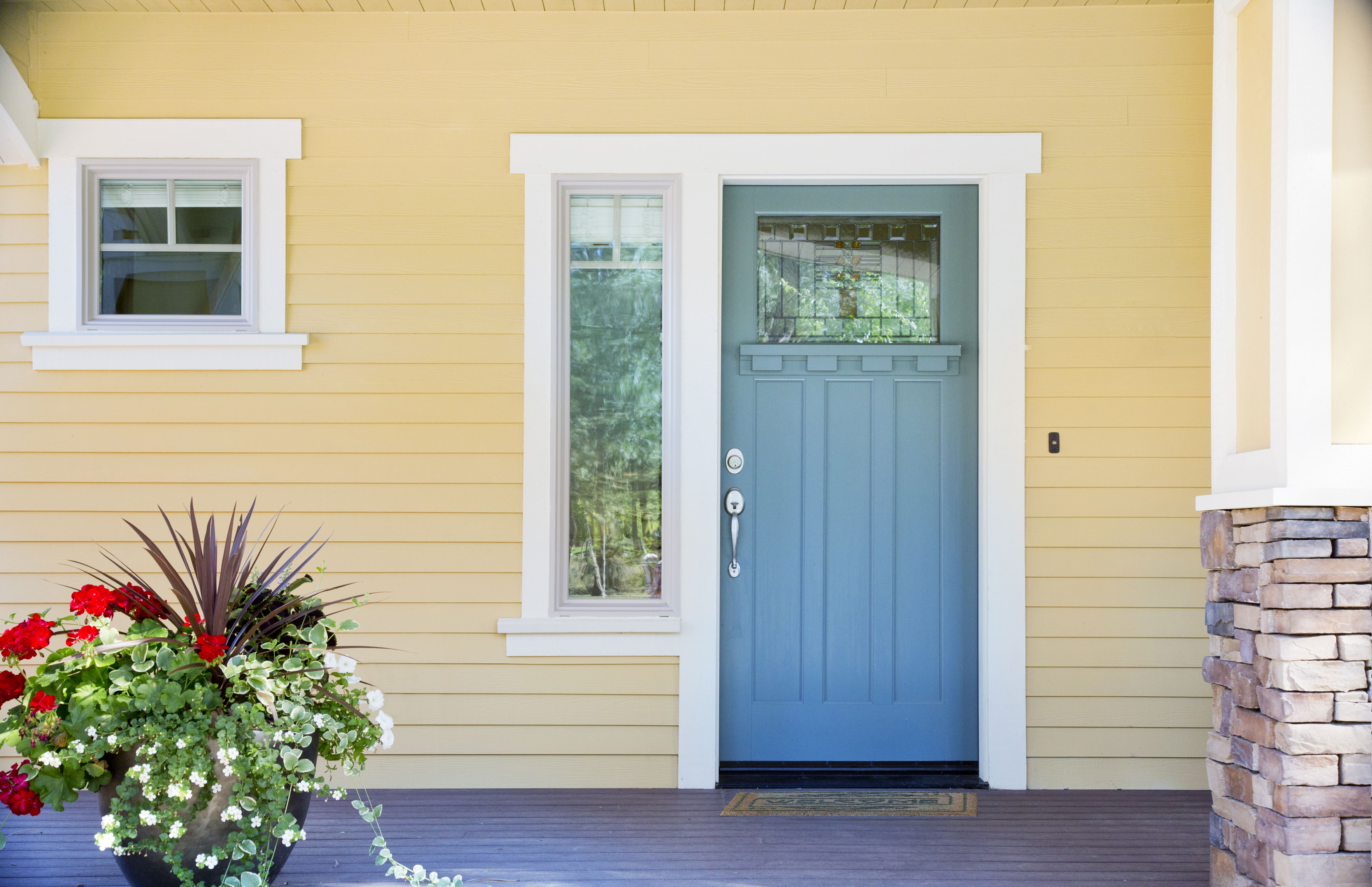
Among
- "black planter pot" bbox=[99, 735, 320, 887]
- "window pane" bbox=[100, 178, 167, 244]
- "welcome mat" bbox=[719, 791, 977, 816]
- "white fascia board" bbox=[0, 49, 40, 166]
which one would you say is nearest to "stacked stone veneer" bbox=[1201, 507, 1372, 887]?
"welcome mat" bbox=[719, 791, 977, 816]

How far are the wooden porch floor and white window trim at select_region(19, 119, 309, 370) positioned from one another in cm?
144

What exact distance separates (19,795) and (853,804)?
225 cm

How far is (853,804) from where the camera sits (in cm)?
339

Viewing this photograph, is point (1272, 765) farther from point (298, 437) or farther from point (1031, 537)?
point (298, 437)

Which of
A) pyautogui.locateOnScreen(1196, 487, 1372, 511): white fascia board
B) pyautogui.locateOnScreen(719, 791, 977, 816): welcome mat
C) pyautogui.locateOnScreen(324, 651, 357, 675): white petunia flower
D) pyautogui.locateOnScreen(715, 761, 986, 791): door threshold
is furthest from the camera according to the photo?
pyautogui.locateOnScreen(715, 761, 986, 791): door threshold

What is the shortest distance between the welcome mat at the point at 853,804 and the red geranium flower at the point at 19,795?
1.82 metres

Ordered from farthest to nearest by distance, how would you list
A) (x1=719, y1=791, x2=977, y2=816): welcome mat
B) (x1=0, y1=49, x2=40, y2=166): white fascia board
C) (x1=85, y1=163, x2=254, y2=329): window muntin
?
(x1=85, y1=163, x2=254, y2=329): window muntin, (x1=0, y1=49, x2=40, y2=166): white fascia board, (x1=719, y1=791, x2=977, y2=816): welcome mat

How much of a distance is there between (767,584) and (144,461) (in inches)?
83.5

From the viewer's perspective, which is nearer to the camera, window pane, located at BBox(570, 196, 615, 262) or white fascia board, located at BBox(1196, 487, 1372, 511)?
white fascia board, located at BBox(1196, 487, 1372, 511)

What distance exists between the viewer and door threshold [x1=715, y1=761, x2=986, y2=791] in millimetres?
3562

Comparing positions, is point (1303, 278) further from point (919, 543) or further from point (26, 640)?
point (26, 640)

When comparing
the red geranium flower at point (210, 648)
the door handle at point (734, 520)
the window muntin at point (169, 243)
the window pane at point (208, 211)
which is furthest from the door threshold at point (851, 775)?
the window pane at point (208, 211)

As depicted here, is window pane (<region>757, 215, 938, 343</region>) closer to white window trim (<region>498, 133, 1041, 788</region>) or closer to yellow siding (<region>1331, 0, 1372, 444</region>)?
white window trim (<region>498, 133, 1041, 788</region>)

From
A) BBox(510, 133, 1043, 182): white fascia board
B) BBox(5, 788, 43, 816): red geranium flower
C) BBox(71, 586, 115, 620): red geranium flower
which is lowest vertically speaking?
BBox(5, 788, 43, 816): red geranium flower
